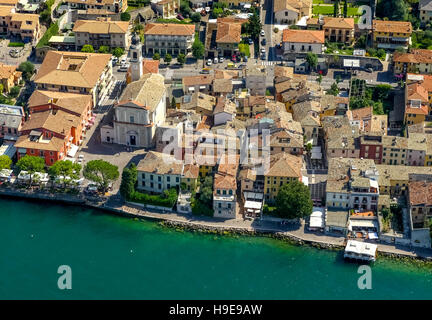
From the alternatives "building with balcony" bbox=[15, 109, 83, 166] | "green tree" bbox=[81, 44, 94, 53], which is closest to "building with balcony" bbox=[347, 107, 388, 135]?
"building with balcony" bbox=[15, 109, 83, 166]

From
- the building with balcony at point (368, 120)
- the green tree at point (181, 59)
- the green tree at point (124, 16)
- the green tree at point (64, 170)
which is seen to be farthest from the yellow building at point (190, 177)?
the green tree at point (124, 16)

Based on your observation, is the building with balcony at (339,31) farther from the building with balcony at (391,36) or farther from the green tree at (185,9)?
the green tree at (185,9)

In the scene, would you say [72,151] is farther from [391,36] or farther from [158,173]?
[391,36]

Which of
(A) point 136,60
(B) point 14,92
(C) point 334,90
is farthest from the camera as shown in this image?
(B) point 14,92

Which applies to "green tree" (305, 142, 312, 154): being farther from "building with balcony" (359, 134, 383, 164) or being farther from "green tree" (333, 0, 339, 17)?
"green tree" (333, 0, 339, 17)

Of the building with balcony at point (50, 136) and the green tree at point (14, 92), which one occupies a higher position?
the green tree at point (14, 92)

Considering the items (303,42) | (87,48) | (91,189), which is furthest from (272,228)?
(87,48)

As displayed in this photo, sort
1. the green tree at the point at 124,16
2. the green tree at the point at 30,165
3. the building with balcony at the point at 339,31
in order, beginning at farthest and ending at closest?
the green tree at the point at 124,16, the building with balcony at the point at 339,31, the green tree at the point at 30,165
